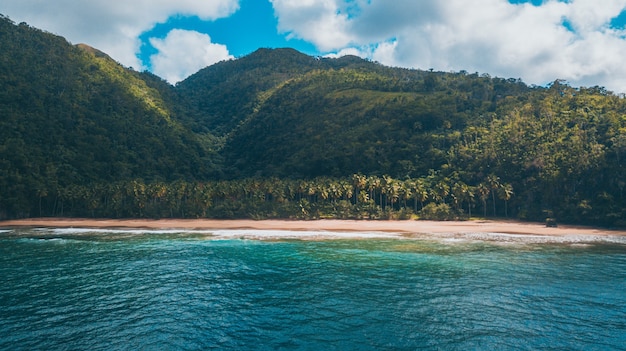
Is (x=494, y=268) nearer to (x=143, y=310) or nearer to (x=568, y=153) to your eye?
(x=143, y=310)

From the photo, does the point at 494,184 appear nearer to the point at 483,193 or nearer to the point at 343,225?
the point at 483,193

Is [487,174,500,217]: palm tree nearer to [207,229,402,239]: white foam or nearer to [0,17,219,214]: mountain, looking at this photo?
[207,229,402,239]: white foam

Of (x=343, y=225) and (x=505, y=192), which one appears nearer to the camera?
(x=343, y=225)

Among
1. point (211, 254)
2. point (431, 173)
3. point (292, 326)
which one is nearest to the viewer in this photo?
point (292, 326)

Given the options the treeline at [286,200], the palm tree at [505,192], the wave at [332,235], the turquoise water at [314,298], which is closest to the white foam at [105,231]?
the wave at [332,235]

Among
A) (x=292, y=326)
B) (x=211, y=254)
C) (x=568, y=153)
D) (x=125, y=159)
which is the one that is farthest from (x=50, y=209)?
(x=568, y=153)

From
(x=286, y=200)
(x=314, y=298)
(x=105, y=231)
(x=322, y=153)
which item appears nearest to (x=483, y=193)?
(x=286, y=200)

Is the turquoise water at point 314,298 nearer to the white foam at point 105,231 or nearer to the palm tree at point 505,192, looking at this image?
the white foam at point 105,231
